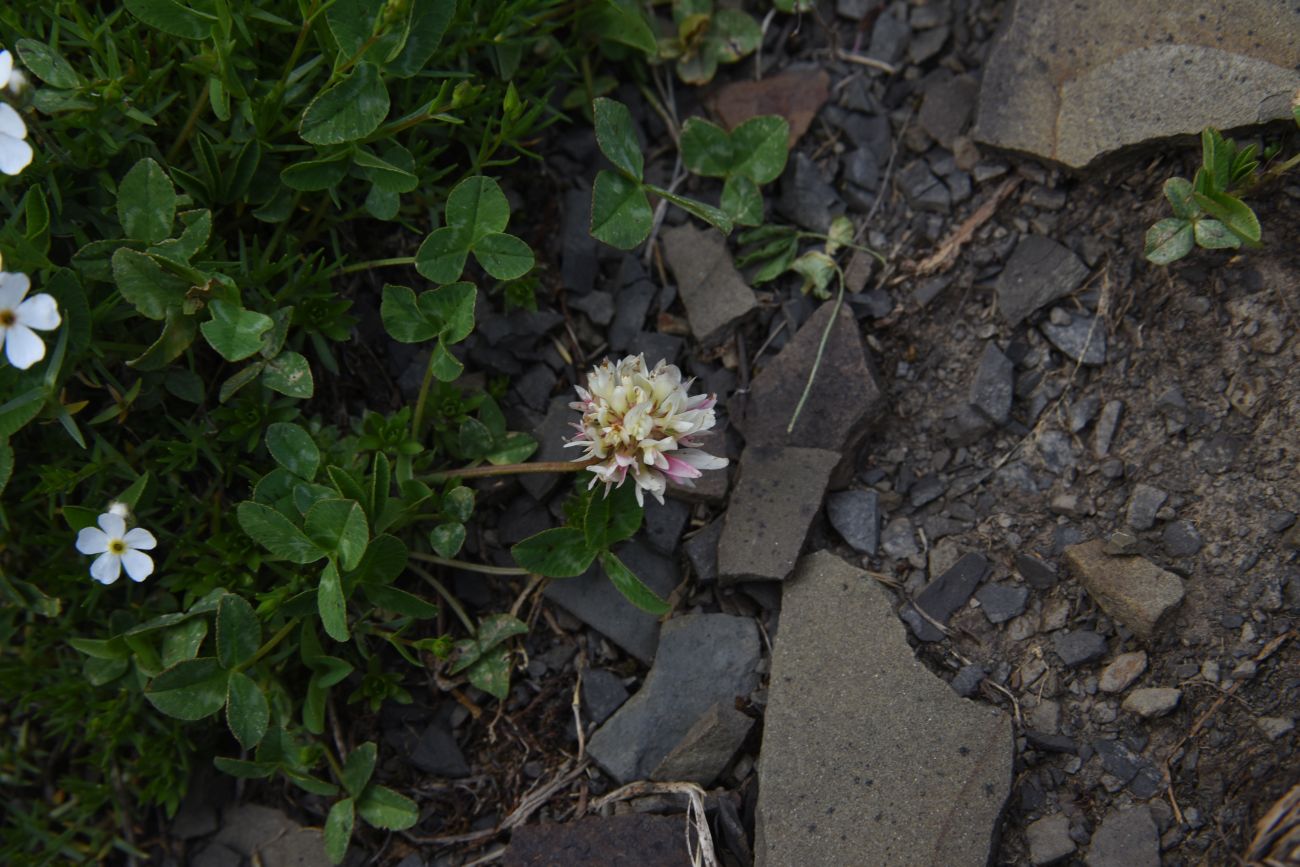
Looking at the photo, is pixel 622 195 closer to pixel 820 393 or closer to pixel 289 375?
pixel 820 393

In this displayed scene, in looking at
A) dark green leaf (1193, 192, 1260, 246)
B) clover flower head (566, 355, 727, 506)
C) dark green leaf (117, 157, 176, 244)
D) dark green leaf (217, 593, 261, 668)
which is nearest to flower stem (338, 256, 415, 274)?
dark green leaf (117, 157, 176, 244)

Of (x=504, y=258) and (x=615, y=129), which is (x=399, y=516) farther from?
(x=615, y=129)

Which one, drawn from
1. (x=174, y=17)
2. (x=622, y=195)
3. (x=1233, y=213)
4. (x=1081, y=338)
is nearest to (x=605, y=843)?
(x=622, y=195)

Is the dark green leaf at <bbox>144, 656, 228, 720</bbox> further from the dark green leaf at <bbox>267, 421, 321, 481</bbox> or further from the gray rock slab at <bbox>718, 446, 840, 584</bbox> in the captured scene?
the gray rock slab at <bbox>718, 446, 840, 584</bbox>

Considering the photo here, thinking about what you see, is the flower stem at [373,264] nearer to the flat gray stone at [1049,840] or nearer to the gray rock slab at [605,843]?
the gray rock slab at [605,843]

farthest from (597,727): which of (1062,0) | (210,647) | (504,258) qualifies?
(1062,0)
